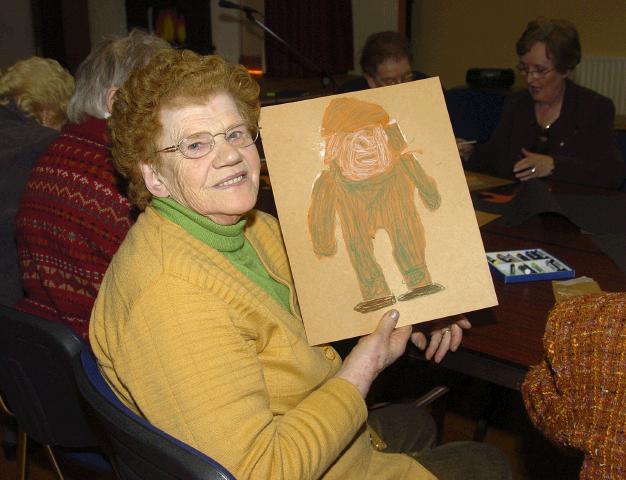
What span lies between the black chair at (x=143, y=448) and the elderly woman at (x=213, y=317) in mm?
56

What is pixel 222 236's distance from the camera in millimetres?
1243

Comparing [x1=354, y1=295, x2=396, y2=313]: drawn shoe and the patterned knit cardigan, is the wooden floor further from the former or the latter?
[x1=354, y1=295, x2=396, y2=313]: drawn shoe

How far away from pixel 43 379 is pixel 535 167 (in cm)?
205

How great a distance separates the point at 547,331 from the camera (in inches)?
43.0

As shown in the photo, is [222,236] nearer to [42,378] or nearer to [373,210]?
Answer: [373,210]

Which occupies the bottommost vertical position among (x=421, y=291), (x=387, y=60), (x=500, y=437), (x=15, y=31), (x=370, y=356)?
(x=500, y=437)

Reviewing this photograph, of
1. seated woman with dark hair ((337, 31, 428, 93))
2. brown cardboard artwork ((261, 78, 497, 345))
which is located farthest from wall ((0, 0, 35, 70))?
brown cardboard artwork ((261, 78, 497, 345))

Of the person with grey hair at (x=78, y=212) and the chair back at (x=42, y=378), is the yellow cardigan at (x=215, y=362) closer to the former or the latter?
the chair back at (x=42, y=378)

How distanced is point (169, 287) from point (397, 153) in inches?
20.6

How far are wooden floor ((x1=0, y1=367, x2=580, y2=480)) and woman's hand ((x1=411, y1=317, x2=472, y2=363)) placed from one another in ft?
2.65

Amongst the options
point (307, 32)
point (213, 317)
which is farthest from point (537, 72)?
point (307, 32)

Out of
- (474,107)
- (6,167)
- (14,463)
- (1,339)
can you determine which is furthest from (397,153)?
(474,107)

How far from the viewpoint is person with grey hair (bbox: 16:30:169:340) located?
64.1 inches

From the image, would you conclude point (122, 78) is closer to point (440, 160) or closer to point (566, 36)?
point (440, 160)
